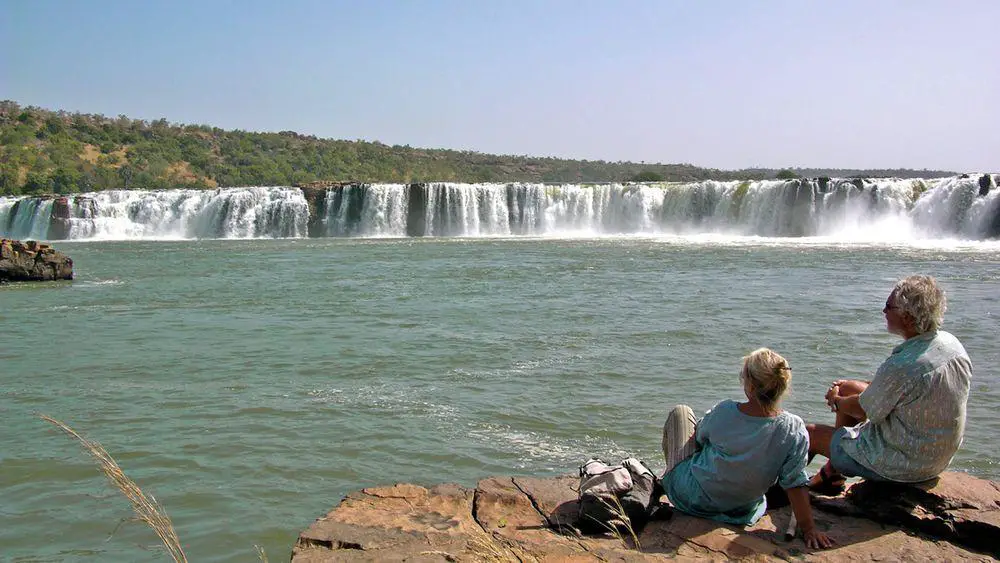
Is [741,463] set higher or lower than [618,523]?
higher

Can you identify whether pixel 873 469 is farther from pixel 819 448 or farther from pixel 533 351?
pixel 533 351

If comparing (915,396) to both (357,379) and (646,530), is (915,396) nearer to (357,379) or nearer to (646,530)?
(646,530)

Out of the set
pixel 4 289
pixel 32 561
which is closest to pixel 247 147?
pixel 4 289

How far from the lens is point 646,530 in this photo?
394cm

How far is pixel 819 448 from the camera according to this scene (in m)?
4.25

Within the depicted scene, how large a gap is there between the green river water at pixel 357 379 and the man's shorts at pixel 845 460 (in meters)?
1.71

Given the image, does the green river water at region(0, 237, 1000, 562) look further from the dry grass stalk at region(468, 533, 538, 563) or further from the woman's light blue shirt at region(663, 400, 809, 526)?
the woman's light blue shirt at region(663, 400, 809, 526)

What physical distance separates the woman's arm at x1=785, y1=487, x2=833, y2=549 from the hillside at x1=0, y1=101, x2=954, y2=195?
64207 mm

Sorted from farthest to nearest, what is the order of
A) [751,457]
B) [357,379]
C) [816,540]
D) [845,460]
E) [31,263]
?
[31,263], [357,379], [845,460], [751,457], [816,540]

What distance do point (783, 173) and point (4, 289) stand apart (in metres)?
57.7

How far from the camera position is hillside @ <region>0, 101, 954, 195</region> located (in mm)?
65750

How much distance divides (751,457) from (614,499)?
647mm

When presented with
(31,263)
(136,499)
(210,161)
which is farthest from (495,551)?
(210,161)

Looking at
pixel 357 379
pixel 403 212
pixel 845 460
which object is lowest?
pixel 357 379
